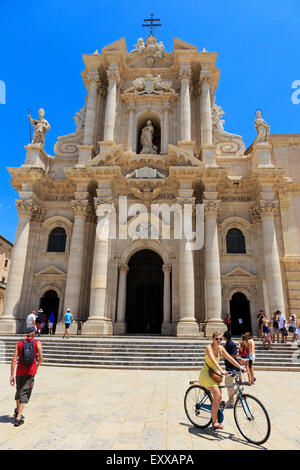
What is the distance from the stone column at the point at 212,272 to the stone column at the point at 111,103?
965 centimetres

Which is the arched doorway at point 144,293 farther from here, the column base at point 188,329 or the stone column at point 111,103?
the stone column at point 111,103

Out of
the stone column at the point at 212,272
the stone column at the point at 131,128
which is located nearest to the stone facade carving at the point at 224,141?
the stone column at the point at 212,272

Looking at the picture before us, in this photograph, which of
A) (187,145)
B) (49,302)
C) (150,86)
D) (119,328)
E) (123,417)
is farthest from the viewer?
(150,86)

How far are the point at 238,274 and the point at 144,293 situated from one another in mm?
6951

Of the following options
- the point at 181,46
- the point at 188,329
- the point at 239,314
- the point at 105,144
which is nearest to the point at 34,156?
the point at 105,144

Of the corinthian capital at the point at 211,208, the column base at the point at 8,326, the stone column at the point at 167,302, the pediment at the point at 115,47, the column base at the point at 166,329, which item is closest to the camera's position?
the column base at the point at 8,326

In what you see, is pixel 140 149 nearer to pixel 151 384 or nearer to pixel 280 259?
pixel 280 259

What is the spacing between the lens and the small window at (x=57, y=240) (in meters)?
22.7

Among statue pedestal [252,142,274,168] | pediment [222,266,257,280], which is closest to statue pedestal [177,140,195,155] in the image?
statue pedestal [252,142,274,168]

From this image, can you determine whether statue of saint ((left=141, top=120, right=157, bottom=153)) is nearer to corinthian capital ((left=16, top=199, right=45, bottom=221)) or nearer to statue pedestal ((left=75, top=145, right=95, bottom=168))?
statue pedestal ((left=75, top=145, right=95, bottom=168))

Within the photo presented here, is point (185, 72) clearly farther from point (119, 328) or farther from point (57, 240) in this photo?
point (119, 328)

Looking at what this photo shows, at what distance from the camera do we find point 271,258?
19.7 meters

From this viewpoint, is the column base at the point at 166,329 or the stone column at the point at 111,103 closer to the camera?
the column base at the point at 166,329
